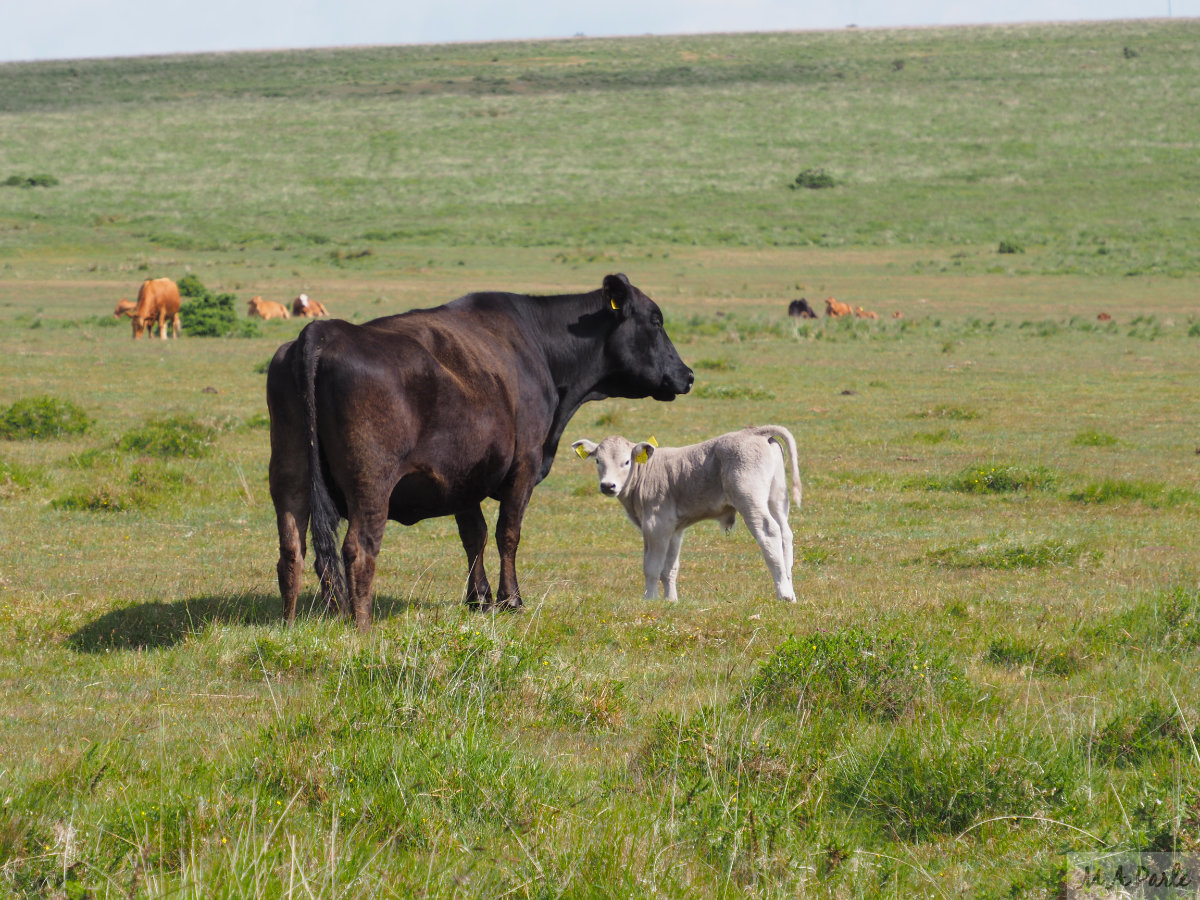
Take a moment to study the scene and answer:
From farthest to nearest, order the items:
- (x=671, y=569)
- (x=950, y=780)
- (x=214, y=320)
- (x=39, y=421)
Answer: (x=214, y=320) → (x=39, y=421) → (x=671, y=569) → (x=950, y=780)

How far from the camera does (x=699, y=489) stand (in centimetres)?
1005

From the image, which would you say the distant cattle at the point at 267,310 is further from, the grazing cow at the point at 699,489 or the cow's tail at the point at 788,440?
the cow's tail at the point at 788,440

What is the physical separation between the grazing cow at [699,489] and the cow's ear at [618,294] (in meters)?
1.30

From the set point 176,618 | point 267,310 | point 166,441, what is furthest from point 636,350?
point 267,310

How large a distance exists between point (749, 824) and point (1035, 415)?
17063 mm

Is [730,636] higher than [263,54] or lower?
lower

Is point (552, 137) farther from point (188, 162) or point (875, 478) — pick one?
point (875, 478)

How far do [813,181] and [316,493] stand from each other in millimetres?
69028

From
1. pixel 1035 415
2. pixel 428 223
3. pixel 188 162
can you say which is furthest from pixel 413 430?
pixel 188 162

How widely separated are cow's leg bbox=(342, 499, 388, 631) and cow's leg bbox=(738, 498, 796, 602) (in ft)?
11.1

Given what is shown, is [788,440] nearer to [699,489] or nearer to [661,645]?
[699,489]

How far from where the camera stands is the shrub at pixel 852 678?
18.8 feet

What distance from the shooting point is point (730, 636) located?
24.0 feet

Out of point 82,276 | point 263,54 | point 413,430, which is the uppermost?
point 263,54
